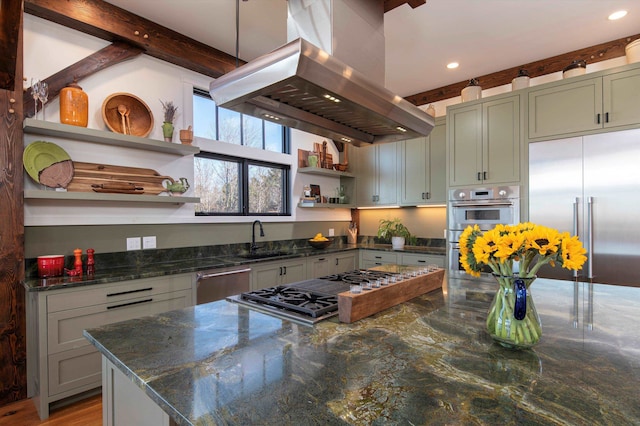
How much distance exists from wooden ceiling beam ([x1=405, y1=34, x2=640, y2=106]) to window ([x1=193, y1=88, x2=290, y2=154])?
206 centimetres

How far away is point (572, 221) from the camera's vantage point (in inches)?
113

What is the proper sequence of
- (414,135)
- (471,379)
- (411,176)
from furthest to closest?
(411,176) < (414,135) < (471,379)

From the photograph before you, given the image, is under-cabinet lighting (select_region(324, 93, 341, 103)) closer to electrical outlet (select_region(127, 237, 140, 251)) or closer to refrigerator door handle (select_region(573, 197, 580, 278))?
electrical outlet (select_region(127, 237, 140, 251))

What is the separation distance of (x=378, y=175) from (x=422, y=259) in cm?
Answer: 142

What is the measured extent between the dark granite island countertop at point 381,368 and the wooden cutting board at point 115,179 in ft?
5.89

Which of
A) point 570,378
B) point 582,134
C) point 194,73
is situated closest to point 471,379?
point 570,378

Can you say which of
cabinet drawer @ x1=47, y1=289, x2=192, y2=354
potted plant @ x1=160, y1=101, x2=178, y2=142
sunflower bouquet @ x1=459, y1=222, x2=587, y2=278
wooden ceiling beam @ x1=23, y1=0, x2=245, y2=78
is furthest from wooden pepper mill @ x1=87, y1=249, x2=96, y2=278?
sunflower bouquet @ x1=459, y1=222, x2=587, y2=278

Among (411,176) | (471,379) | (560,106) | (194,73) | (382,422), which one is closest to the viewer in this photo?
(382,422)

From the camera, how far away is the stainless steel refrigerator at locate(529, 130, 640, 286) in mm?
2656

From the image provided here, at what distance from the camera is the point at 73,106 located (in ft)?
7.88

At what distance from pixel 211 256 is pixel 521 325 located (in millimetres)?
2970

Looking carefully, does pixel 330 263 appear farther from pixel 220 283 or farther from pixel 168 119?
pixel 168 119

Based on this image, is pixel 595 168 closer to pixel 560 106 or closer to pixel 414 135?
pixel 560 106

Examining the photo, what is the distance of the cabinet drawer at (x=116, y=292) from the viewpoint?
2.07m
